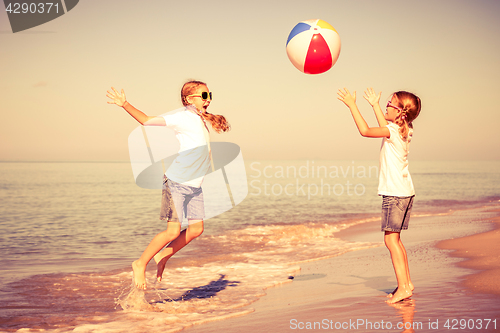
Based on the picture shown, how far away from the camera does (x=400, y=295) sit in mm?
3992

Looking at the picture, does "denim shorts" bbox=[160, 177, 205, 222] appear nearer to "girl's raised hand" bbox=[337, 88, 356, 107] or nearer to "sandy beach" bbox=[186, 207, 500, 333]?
"sandy beach" bbox=[186, 207, 500, 333]

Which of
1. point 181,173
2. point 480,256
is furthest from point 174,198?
point 480,256

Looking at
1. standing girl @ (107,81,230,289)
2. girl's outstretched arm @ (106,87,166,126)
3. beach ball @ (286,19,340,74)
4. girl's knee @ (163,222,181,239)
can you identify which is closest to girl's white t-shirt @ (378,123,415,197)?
beach ball @ (286,19,340,74)

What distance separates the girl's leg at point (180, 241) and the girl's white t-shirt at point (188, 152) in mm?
516

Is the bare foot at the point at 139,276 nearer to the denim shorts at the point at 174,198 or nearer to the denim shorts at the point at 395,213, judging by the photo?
the denim shorts at the point at 174,198

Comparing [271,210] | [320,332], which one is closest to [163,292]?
[320,332]

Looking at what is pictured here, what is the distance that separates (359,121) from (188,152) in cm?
179

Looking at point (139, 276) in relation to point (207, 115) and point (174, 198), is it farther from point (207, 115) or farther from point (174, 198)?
point (207, 115)

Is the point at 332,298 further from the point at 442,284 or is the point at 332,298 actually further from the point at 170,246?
the point at 170,246

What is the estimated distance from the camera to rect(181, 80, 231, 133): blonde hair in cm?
464

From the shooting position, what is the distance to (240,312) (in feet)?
14.0

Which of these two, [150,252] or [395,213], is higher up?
[395,213]

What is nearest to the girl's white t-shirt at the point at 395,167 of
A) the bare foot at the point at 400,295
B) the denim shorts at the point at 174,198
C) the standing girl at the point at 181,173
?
the bare foot at the point at 400,295

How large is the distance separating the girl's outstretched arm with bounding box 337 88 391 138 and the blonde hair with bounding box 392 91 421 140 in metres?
0.18
